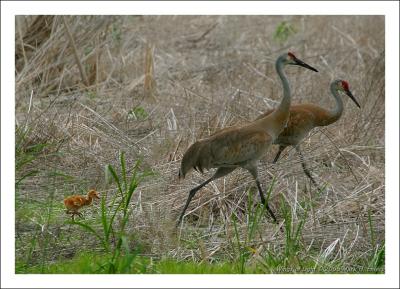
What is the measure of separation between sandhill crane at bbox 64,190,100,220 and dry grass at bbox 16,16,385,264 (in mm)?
109

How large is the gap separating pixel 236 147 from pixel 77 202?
1.17m

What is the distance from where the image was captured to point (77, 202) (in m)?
6.43

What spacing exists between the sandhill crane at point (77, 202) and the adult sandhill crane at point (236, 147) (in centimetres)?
64

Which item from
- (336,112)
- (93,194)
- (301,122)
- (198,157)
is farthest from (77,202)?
(336,112)

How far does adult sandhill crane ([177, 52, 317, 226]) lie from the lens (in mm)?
6402

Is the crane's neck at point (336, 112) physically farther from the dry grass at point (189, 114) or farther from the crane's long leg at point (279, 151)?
the crane's long leg at point (279, 151)

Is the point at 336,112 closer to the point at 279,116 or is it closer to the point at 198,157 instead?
the point at 279,116

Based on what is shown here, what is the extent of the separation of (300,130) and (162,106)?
1781 mm

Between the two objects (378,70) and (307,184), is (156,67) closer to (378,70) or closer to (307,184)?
(378,70)

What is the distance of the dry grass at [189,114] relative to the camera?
21.2 ft

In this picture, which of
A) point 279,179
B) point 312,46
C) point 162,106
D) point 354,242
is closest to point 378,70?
point 312,46

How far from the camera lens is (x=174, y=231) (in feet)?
20.9

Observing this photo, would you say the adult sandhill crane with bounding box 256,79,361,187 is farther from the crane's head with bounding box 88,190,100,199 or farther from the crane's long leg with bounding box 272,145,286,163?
the crane's head with bounding box 88,190,100,199

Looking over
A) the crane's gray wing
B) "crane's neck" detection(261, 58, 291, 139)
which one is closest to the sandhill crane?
the crane's gray wing
